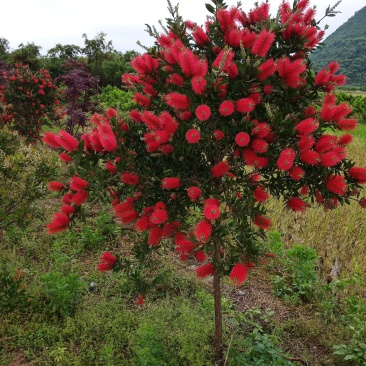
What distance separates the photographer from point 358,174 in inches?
66.2

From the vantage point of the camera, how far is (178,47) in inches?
63.7

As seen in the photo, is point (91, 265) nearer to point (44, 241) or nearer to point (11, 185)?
point (44, 241)

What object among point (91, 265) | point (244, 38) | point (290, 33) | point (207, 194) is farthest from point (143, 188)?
point (91, 265)

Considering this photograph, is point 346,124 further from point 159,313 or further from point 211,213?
point 159,313

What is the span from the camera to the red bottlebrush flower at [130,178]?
5.60 ft

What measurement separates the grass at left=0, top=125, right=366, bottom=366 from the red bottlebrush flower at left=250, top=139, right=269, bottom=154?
1.31 metres

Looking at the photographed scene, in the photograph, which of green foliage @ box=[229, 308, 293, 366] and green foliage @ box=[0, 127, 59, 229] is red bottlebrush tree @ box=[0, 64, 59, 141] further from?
green foliage @ box=[229, 308, 293, 366]

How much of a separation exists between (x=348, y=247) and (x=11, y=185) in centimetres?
373

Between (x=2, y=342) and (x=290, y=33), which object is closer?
(x=290, y=33)

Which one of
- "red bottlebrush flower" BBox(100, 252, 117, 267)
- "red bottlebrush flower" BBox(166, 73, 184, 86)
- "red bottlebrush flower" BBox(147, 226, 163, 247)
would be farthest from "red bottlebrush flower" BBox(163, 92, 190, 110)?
"red bottlebrush flower" BBox(100, 252, 117, 267)

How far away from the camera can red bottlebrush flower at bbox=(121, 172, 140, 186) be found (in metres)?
1.71

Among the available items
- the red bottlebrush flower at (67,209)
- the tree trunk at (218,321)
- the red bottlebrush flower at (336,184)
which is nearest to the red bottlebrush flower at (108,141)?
the red bottlebrush flower at (67,209)

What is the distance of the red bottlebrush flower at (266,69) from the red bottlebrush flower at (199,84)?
263mm

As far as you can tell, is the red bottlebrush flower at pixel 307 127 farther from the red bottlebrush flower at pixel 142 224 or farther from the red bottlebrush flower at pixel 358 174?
the red bottlebrush flower at pixel 142 224
